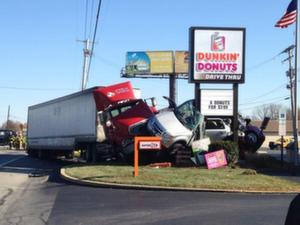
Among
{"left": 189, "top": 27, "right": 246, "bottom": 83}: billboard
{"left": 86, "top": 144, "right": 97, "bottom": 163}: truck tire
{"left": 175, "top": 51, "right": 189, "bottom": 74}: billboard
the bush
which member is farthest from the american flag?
{"left": 175, "top": 51, "right": 189, "bottom": 74}: billboard

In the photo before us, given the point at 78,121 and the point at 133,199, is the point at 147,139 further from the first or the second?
the point at 78,121

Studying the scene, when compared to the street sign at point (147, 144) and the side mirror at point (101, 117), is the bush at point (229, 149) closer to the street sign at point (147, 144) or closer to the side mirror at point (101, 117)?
the street sign at point (147, 144)

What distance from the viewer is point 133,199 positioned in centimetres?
1373

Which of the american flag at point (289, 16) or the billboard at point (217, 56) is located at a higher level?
the american flag at point (289, 16)

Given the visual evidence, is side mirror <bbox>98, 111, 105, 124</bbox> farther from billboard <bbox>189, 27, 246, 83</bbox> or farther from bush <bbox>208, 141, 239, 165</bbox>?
bush <bbox>208, 141, 239, 165</bbox>

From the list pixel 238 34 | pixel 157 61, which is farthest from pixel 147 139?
pixel 157 61

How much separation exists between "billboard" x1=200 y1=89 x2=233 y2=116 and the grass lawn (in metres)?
3.92

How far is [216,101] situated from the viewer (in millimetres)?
24734

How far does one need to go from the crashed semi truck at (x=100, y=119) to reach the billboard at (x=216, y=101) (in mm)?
2258

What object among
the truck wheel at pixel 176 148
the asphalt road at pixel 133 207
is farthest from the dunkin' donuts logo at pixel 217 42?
the asphalt road at pixel 133 207

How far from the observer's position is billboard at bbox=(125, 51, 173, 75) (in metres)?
92.9

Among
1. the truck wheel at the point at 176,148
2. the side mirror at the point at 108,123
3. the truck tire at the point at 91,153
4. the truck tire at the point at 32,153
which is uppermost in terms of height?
the side mirror at the point at 108,123

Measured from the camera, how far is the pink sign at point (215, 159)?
840 inches

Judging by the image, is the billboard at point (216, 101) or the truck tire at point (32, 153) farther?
the truck tire at point (32, 153)
